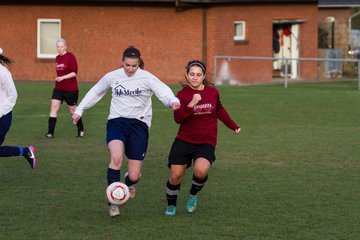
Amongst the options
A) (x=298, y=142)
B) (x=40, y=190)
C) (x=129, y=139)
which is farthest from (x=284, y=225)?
(x=298, y=142)

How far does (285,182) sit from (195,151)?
2.60 meters

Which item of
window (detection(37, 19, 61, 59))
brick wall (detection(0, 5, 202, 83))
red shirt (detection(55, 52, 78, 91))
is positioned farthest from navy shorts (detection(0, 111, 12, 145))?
window (detection(37, 19, 61, 59))

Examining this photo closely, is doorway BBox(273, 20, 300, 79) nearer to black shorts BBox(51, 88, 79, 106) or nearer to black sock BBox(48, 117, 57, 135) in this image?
black shorts BBox(51, 88, 79, 106)

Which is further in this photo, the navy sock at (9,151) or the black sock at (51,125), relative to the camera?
the black sock at (51,125)

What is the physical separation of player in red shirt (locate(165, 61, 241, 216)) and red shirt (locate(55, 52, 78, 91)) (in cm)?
797

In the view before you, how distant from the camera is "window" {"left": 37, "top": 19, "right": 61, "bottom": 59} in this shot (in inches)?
1446

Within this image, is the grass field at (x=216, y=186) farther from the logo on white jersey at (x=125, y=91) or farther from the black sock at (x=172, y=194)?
the logo on white jersey at (x=125, y=91)

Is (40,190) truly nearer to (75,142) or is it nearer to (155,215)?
(155,215)

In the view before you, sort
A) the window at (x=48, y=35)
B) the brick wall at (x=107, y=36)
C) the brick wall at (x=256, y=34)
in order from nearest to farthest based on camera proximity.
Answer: the brick wall at (x=256, y=34) → the brick wall at (x=107, y=36) → the window at (x=48, y=35)

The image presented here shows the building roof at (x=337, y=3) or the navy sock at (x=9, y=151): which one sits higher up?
the building roof at (x=337, y=3)

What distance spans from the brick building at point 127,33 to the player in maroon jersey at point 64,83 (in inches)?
722

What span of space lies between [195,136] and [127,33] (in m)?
27.1

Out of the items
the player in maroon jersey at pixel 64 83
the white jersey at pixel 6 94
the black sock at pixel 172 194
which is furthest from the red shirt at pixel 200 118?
the player in maroon jersey at pixel 64 83

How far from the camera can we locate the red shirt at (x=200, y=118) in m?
9.45
